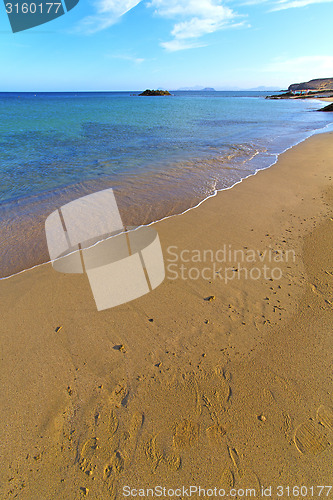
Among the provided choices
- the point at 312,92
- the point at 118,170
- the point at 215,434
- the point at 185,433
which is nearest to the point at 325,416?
the point at 215,434

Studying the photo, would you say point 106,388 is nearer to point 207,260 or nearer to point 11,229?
point 207,260

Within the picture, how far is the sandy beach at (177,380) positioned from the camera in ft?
6.44

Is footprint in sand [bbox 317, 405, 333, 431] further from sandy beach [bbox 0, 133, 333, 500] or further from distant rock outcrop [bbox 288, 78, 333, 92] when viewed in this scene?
distant rock outcrop [bbox 288, 78, 333, 92]

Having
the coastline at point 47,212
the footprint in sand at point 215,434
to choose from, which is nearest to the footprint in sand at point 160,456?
the footprint in sand at point 215,434

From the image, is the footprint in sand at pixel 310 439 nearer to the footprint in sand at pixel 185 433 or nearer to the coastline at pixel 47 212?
the footprint in sand at pixel 185 433

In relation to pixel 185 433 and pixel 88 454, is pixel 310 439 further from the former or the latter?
pixel 88 454

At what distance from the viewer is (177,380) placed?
256 cm

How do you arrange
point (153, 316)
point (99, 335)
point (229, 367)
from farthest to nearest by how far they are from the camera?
point (153, 316)
point (99, 335)
point (229, 367)

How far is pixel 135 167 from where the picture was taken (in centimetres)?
976

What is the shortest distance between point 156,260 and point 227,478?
9.62 ft

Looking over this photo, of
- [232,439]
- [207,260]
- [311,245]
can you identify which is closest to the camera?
[232,439]

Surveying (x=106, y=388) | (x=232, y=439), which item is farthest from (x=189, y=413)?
(x=106, y=388)

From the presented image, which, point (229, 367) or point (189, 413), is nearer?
point (189, 413)

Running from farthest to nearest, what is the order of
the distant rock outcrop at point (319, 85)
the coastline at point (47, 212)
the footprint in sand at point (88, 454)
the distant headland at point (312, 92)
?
the distant rock outcrop at point (319, 85)
the distant headland at point (312, 92)
the coastline at point (47, 212)
the footprint in sand at point (88, 454)
